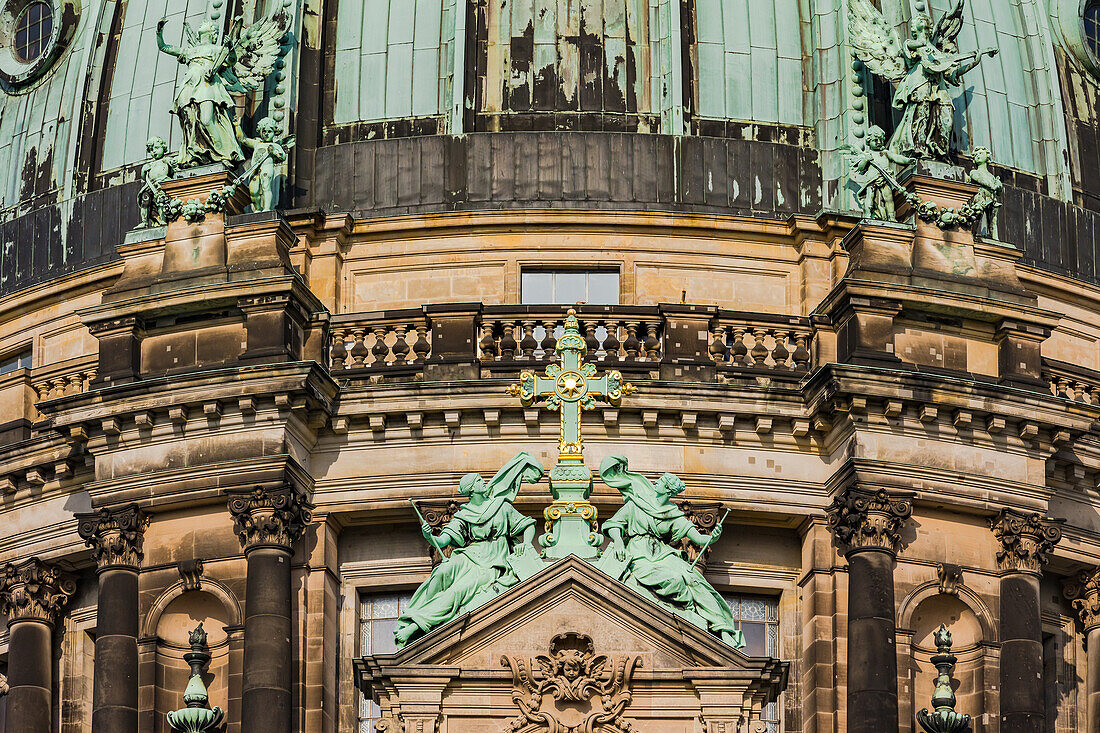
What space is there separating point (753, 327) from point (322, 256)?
5690 millimetres

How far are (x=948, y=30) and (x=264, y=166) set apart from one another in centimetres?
910

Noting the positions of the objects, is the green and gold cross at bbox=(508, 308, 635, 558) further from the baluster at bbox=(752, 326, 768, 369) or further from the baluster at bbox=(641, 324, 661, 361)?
the baluster at bbox=(752, 326, 768, 369)

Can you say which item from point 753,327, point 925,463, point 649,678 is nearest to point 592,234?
point 753,327

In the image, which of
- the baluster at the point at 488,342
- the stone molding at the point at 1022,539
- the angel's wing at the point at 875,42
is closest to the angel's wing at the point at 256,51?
the baluster at the point at 488,342

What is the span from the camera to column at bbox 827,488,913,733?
3441 cm

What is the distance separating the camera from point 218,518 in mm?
35938

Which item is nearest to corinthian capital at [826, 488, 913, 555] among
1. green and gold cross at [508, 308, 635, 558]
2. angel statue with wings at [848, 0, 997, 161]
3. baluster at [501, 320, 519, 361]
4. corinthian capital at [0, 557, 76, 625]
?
baluster at [501, 320, 519, 361]

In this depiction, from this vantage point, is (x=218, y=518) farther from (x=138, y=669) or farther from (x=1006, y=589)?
(x=1006, y=589)

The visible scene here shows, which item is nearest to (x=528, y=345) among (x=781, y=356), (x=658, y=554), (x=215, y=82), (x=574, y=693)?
(x=781, y=356)

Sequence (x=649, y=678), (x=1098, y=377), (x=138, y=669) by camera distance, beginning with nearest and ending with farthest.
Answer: (x=649, y=678), (x=138, y=669), (x=1098, y=377)

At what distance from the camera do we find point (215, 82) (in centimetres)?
3841

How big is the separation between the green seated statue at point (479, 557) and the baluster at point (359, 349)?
29.3 feet

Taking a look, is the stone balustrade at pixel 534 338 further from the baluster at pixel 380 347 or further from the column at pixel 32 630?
the column at pixel 32 630

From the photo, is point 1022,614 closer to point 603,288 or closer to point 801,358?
point 801,358
